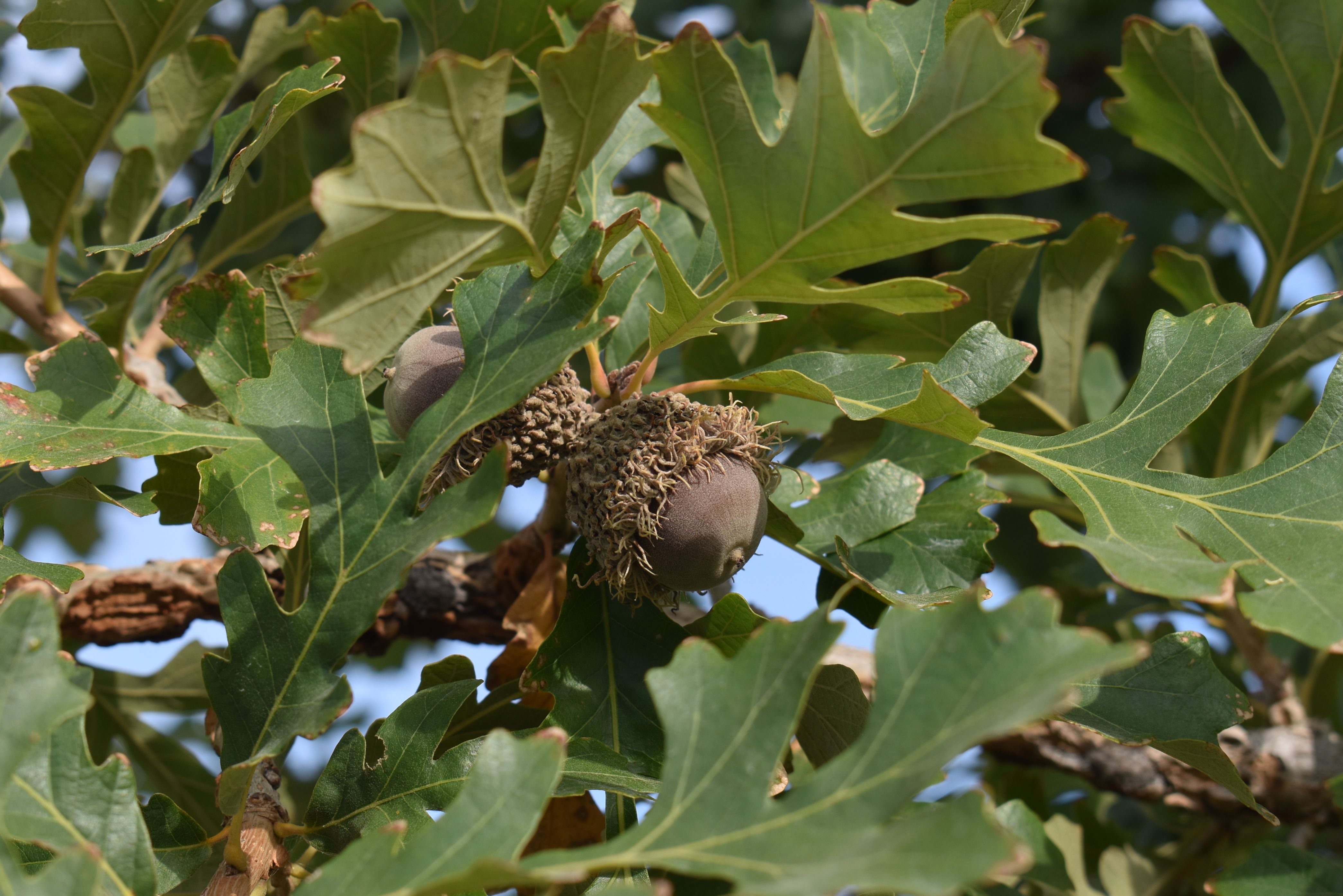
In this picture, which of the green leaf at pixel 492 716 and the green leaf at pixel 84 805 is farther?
the green leaf at pixel 492 716

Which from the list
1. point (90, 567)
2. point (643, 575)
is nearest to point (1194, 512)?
point (643, 575)

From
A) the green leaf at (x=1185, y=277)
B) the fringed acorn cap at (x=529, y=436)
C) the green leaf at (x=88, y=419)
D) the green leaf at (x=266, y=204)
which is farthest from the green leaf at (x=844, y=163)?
the green leaf at (x=266, y=204)

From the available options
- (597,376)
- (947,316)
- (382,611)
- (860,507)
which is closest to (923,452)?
(860,507)

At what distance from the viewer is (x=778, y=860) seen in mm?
836

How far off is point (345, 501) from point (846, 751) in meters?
0.69

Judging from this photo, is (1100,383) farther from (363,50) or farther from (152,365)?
(152,365)

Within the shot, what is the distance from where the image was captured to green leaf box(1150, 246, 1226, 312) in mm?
2023

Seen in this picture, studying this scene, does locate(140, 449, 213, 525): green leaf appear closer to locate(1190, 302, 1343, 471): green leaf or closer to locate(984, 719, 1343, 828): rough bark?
locate(984, 719, 1343, 828): rough bark

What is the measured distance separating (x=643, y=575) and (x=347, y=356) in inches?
21.7

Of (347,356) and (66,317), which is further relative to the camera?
(66,317)

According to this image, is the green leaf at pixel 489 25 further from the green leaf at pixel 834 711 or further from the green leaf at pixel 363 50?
the green leaf at pixel 834 711

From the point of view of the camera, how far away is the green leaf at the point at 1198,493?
42.4 inches

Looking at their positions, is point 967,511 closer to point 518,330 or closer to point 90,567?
point 518,330

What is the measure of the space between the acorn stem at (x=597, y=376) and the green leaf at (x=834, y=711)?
0.52 meters
